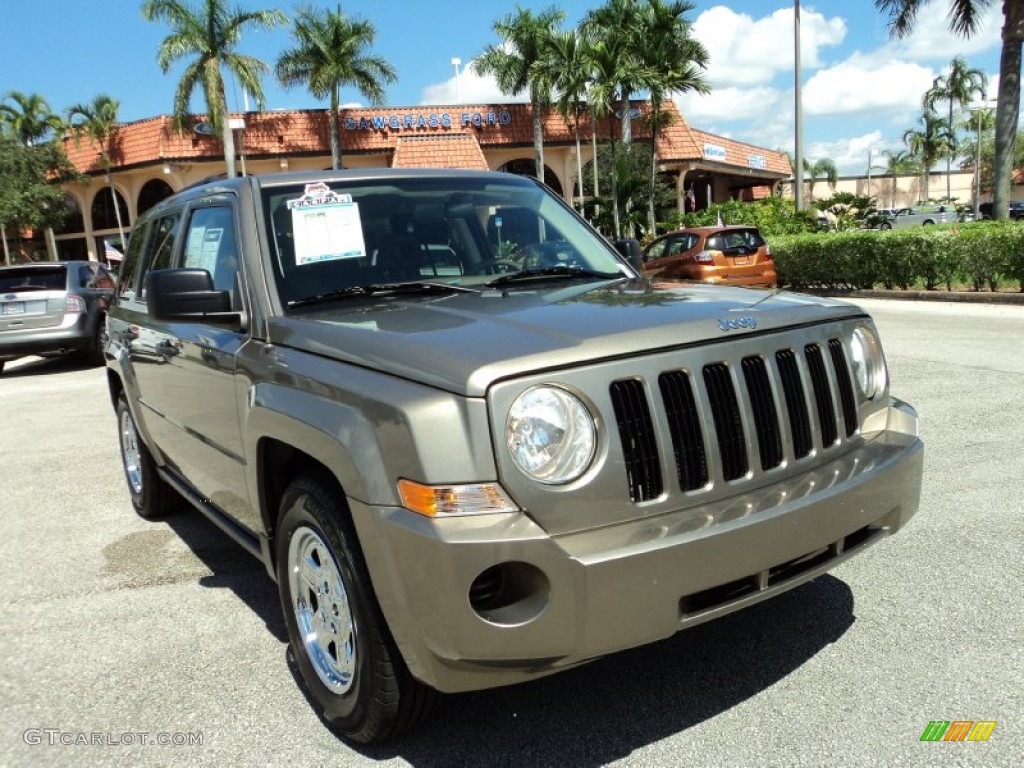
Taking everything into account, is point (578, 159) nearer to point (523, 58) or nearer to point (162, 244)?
point (523, 58)

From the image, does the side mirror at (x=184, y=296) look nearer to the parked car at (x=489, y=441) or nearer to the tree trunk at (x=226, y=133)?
the parked car at (x=489, y=441)

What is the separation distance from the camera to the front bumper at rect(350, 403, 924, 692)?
2117 mm

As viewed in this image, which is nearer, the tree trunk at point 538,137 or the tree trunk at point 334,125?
the tree trunk at point 334,125

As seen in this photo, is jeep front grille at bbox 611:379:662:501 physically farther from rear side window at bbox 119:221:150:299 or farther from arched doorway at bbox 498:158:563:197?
arched doorway at bbox 498:158:563:197

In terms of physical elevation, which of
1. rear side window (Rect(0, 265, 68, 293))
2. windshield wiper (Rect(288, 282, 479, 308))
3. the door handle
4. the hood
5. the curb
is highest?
rear side window (Rect(0, 265, 68, 293))

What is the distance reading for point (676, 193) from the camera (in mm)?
38281

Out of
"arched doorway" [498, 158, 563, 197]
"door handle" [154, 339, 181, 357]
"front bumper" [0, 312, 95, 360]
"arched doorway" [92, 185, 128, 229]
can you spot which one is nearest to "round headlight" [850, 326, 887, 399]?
"door handle" [154, 339, 181, 357]

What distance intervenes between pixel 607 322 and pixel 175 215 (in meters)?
2.77

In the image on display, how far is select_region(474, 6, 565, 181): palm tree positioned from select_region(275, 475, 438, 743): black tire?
105ft

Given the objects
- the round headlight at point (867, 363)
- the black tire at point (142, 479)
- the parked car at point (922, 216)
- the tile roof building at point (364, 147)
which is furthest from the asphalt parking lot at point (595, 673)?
the parked car at point (922, 216)

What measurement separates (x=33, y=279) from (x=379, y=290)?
39.3 ft

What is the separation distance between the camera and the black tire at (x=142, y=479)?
5.06m

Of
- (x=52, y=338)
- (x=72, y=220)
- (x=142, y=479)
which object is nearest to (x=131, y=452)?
(x=142, y=479)

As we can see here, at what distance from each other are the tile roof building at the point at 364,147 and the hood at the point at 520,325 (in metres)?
28.9
